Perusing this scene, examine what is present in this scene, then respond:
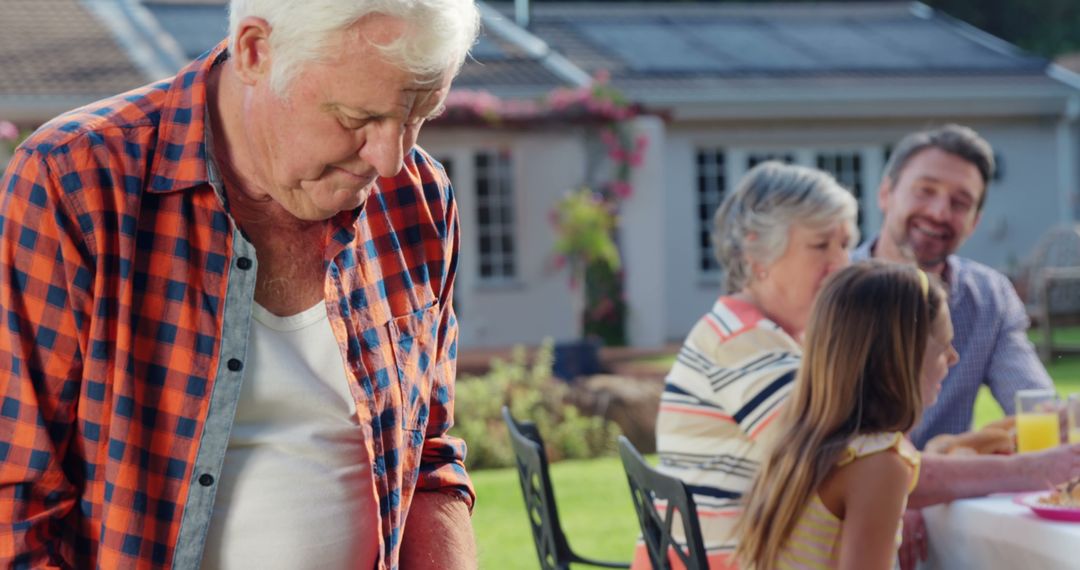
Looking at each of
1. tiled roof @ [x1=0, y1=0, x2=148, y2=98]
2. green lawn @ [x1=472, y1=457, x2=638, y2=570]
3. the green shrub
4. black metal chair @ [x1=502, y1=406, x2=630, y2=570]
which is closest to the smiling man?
black metal chair @ [x1=502, y1=406, x2=630, y2=570]

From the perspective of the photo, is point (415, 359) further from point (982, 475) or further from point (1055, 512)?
point (982, 475)

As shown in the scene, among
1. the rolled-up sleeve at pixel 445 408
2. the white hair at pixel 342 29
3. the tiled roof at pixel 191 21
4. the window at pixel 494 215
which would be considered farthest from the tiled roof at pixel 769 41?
the white hair at pixel 342 29

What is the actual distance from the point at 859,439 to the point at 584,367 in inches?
312

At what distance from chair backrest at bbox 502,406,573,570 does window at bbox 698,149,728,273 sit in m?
13.2

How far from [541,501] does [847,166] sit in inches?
561

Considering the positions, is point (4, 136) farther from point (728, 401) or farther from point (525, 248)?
point (728, 401)

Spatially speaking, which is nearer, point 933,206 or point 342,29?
point 342,29

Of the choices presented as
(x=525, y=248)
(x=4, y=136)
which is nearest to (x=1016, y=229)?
(x=525, y=248)

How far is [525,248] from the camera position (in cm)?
1535

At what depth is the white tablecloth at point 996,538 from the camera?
9.43 feet

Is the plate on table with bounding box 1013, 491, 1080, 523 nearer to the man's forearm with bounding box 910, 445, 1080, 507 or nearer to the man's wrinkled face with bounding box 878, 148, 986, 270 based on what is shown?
the man's forearm with bounding box 910, 445, 1080, 507

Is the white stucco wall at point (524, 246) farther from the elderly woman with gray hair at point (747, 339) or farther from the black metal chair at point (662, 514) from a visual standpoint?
the black metal chair at point (662, 514)

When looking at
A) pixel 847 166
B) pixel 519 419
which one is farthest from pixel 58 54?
pixel 847 166

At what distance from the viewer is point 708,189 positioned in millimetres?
16969
